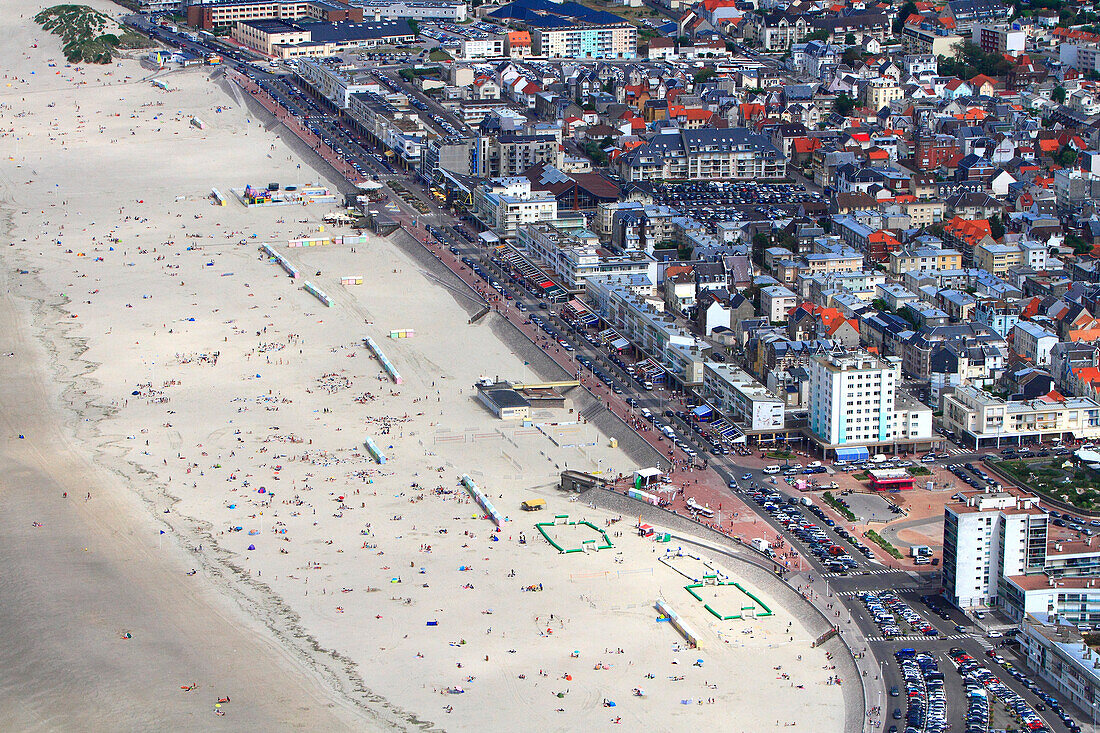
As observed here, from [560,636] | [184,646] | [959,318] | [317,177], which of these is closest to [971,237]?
[959,318]

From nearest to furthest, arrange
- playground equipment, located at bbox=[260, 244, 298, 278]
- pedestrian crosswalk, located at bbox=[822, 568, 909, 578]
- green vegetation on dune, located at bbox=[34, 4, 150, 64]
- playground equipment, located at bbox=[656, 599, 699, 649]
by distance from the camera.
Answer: playground equipment, located at bbox=[656, 599, 699, 649] < pedestrian crosswalk, located at bbox=[822, 568, 909, 578] < playground equipment, located at bbox=[260, 244, 298, 278] < green vegetation on dune, located at bbox=[34, 4, 150, 64]

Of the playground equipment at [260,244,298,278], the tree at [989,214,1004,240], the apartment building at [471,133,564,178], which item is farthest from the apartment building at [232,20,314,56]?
the tree at [989,214,1004,240]

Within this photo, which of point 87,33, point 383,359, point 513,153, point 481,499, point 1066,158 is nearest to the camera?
point 481,499

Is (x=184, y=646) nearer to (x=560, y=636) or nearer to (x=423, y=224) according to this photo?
(x=560, y=636)

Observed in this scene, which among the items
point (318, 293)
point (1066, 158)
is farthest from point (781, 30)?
point (318, 293)

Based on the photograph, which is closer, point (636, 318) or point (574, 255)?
point (636, 318)

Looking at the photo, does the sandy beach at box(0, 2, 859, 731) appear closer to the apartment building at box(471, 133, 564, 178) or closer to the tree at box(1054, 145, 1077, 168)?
the apartment building at box(471, 133, 564, 178)

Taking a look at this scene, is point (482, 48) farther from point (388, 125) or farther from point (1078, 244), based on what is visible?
point (1078, 244)
